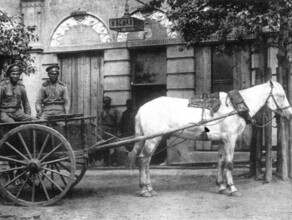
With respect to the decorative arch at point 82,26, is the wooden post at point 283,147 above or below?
below

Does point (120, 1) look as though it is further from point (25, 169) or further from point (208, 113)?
point (25, 169)

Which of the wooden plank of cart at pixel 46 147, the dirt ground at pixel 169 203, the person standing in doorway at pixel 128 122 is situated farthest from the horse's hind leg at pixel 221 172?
the person standing in doorway at pixel 128 122

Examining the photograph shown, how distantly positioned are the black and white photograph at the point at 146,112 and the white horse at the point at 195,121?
0.02 m

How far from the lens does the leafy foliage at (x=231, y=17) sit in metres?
8.57

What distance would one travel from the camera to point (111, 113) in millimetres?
13125

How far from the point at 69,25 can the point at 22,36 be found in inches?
128

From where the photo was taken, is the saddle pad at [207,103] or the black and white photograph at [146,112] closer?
the black and white photograph at [146,112]

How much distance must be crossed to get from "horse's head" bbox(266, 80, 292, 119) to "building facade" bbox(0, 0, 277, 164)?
335cm

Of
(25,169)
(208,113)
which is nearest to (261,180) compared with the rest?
(208,113)

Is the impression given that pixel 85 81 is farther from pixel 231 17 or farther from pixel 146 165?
pixel 146 165

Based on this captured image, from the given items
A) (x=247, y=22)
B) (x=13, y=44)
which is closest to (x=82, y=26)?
(x=13, y=44)

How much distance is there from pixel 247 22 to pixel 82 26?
6358mm

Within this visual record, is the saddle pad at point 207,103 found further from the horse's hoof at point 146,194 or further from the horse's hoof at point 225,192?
the horse's hoof at point 146,194

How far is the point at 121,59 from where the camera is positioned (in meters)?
13.5
